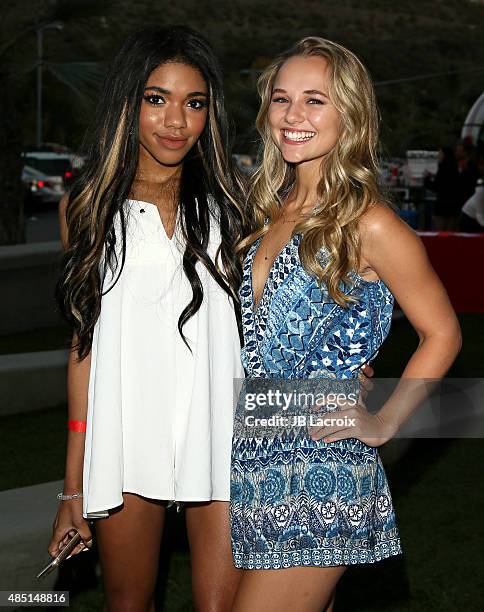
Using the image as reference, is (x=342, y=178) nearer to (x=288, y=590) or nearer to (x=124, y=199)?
(x=124, y=199)

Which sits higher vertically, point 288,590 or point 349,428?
point 349,428

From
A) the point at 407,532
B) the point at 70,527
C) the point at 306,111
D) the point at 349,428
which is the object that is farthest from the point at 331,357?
A: the point at 407,532

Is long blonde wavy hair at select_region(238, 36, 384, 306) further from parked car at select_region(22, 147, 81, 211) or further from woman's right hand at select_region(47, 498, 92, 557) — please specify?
parked car at select_region(22, 147, 81, 211)

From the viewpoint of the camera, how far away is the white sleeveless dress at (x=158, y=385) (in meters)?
2.71

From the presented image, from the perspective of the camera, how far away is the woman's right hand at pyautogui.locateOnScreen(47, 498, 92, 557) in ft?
9.25

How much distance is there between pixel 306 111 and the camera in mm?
2545

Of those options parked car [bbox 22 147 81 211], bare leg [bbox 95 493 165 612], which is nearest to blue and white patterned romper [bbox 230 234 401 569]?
bare leg [bbox 95 493 165 612]

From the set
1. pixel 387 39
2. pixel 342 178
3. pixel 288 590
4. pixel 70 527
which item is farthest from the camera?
pixel 387 39

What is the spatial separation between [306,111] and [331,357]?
59cm

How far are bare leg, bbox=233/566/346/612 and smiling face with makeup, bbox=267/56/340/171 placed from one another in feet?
3.14

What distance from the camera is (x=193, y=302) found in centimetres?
270

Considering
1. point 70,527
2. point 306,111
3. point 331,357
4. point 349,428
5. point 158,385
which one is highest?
point 306,111

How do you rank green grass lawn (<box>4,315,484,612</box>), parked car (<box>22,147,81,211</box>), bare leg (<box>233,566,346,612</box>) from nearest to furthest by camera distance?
bare leg (<box>233,566,346,612</box>), green grass lawn (<box>4,315,484,612</box>), parked car (<box>22,147,81,211</box>)

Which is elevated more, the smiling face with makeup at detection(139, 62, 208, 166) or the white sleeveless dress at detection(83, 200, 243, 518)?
the smiling face with makeup at detection(139, 62, 208, 166)
